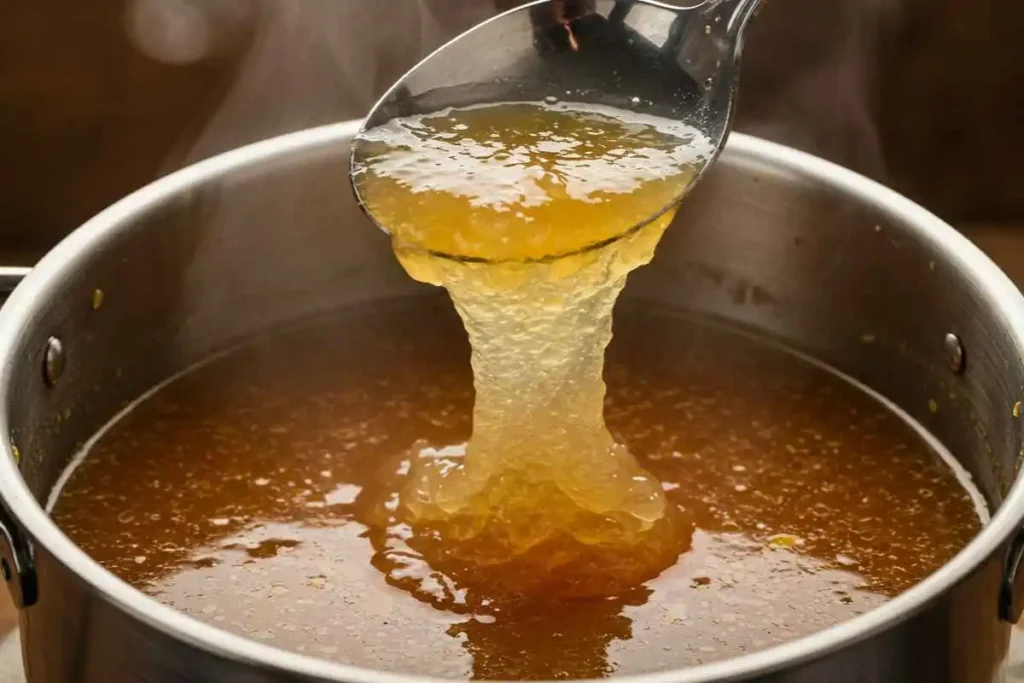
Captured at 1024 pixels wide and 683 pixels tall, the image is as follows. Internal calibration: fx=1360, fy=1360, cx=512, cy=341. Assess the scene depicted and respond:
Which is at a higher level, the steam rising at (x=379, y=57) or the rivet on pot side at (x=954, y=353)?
the steam rising at (x=379, y=57)

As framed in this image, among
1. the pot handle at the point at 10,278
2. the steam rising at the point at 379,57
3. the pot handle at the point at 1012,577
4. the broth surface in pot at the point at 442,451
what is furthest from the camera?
the steam rising at the point at 379,57

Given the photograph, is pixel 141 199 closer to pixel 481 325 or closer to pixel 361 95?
pixel 481 325

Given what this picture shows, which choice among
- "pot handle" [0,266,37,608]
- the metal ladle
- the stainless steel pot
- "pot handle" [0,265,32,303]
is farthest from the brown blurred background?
"pot handle" [0,266,37,608]

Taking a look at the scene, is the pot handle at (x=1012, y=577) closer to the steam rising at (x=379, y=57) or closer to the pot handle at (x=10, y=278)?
the pot handle at (x=10, y=278)

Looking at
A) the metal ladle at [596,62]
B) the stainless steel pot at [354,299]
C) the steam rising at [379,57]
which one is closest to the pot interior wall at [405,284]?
the stainless steel pot at [354,299]

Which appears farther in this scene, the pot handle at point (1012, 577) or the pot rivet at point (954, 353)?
the pot rivet at point (954, 353)

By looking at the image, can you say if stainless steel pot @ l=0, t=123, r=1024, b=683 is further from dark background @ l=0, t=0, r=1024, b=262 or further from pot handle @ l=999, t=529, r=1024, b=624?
dark background @ l=0, t=0, r=1024, b=262

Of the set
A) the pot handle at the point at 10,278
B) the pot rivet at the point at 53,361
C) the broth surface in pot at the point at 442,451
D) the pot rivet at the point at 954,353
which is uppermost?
the pot handle at the point at 10,278

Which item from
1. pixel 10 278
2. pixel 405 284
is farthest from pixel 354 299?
pixel 10 278

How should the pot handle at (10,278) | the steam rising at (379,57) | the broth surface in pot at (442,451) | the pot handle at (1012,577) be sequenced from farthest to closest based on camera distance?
1. the steam rising at (379,57)
2. the pot handle at (10,278)
3. the broth surface in pot at (442,451)
4. the pot handle at (1012,577)
